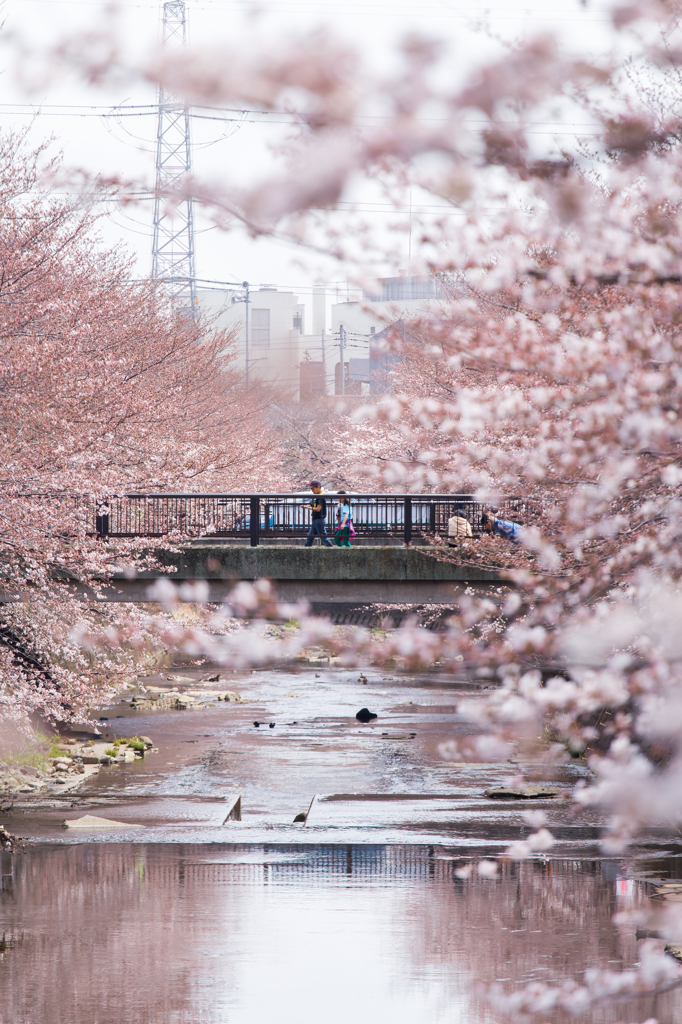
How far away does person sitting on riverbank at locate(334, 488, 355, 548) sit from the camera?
66.1 ft

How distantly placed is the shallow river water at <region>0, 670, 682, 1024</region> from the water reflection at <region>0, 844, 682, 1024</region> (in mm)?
31

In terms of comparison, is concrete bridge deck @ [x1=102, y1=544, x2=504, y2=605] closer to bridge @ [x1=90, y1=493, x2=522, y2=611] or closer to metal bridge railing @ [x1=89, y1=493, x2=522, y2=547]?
bridge @ [x1=90, y1=493, x2=522, y2=611]

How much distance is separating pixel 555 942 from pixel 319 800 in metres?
7.21

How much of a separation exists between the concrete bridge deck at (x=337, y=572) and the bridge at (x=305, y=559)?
0.02 m

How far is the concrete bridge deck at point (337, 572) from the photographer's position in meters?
19.5

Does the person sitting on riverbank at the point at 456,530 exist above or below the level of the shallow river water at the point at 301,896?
above

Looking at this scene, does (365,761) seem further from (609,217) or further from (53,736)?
(609,217)

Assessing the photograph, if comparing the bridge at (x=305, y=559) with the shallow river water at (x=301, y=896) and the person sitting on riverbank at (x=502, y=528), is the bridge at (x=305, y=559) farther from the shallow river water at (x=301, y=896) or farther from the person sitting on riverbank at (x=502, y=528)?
the shallow river water at (x=301, y=896)

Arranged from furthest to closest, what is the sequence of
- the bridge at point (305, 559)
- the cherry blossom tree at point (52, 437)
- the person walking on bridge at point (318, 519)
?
the person walking on bridge at point (318, 519), the bridge at point (305, 559), the cherry blossom tree at point (52, 437)

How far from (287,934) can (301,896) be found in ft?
4.58


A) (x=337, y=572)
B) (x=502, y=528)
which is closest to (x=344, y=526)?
(x=337, y=572)

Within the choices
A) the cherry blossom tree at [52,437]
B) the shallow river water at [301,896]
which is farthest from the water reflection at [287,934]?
the cherry blossom tree at [52,437]

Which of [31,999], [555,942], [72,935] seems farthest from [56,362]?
[555,942]

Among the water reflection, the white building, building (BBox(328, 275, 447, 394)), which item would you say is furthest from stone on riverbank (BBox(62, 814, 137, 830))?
the white building
